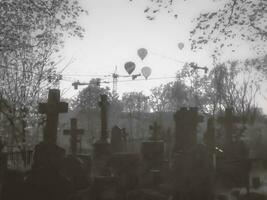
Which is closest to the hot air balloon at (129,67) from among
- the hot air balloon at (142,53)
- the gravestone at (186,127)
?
the hot air balloon at (142,53)

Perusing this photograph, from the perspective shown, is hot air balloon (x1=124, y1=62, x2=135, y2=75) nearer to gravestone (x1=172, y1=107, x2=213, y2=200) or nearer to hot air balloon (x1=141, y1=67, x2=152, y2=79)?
hot air balloon (x1=141, y1=67, x2=152, y2=79)

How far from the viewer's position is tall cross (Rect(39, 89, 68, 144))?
38.5 ft

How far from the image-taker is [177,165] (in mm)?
13914

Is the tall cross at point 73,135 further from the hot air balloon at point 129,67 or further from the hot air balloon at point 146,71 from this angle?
the hot air balloon at point 146,71

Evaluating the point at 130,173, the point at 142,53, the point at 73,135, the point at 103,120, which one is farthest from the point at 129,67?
the point at 130,173

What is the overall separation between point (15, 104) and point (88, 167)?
11334mm

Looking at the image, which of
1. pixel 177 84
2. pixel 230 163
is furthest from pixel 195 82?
pixel 230 163

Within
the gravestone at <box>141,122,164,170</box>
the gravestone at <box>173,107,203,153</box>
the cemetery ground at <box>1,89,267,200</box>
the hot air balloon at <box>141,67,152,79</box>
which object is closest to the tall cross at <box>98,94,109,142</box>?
the cemetery ground at <box>1,89,267,200</box>

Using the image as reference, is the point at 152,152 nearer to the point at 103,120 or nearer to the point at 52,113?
the point at 103,120

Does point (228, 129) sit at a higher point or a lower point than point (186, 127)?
lower

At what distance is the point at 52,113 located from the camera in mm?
12227

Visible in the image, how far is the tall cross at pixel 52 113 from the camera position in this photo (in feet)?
38.5

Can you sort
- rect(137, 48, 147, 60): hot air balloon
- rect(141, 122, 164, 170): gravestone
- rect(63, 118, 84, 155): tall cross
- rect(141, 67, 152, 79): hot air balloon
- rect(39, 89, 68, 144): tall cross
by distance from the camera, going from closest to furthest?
rect(39, 89, 68, 144): tall cross
rect(141, 122, 164, 170): gravestone
rect(63, 118, 84, 155): tall cross
rect(137, 48, 147, 60): hot air balloon
rect(141, 67, 152, 79): hot air balloon

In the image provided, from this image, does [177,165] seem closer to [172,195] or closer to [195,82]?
[172,195]
